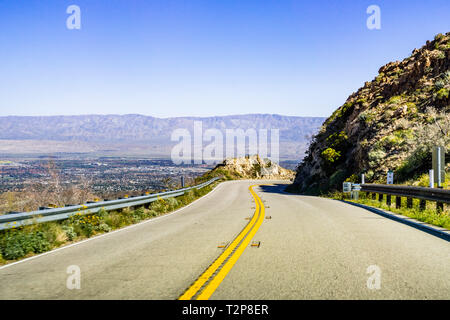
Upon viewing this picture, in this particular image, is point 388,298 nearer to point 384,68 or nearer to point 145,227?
point 145,227

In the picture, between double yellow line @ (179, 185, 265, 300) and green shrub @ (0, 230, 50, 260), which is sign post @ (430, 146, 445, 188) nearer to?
double yellow line @ (179, 185, 265, 300)

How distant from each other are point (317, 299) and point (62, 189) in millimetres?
26620

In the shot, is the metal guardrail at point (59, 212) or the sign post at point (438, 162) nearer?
the metal guardrail at point (59, 212)

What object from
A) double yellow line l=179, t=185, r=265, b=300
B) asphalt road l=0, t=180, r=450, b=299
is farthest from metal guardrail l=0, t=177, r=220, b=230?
double yellow line l=179, t=185, r=265, b=300

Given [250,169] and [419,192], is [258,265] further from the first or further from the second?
[250,169]

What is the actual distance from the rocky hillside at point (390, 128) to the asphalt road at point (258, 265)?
15.4 metres

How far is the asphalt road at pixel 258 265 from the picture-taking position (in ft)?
16.2

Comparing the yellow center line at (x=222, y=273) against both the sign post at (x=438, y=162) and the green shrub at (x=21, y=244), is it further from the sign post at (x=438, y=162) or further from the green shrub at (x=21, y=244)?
the sign post at (x=438, y=162)

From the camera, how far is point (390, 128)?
27.7 meters

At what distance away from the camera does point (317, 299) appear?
4562 mm

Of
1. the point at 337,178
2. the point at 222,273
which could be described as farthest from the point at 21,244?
the point at 337,178

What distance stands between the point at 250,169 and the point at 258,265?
63.7 meters

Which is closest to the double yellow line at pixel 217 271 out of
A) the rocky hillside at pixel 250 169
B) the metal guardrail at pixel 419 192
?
the metal guardrail at pixel 419 192
